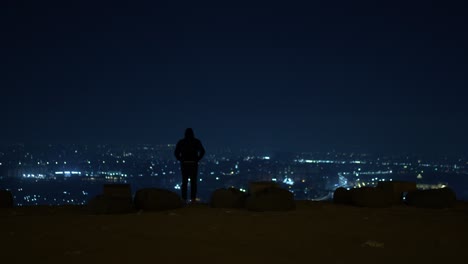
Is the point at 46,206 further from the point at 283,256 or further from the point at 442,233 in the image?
the point at 442,233

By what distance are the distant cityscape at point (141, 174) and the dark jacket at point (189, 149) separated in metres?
16.9

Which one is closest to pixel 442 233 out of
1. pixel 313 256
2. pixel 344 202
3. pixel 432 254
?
pixel 432 254

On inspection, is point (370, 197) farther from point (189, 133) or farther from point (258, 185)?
point (189, 133)

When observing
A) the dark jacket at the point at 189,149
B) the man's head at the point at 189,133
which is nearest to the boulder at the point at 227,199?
the dark jacket at the point at 189,149

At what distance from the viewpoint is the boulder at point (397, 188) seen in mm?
16678

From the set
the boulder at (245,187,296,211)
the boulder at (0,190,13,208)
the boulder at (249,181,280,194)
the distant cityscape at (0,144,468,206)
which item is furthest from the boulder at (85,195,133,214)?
the distant cityscape at (0,144,468,206)

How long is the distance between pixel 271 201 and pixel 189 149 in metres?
3.84

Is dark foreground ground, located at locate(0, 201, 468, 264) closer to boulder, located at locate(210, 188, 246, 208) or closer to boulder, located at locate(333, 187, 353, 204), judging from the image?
boulder, located at locate(210, 188, 246, 208)

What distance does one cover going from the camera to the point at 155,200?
1348 centimetres

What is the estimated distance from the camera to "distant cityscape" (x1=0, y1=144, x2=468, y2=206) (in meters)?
43.0

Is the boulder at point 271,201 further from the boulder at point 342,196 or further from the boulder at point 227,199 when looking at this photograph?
the boulder at point 342,196

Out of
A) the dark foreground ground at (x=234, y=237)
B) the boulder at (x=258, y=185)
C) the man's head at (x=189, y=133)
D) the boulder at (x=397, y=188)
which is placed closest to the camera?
the dark foreground ground at (x=234, y=237)

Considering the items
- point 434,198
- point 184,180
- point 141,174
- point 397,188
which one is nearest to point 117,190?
point 184,180

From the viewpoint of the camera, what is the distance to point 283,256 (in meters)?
7.27
